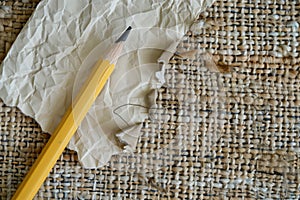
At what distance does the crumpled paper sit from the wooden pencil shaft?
0.01 meters

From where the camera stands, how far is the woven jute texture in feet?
1.24

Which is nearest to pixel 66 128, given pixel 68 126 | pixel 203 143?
pixel 68 126

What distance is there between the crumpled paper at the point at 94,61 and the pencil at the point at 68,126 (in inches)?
0.5

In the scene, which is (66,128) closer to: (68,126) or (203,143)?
(68,126)

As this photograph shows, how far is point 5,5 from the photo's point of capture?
1.29ft

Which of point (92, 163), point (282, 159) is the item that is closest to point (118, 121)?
point (92, 163)

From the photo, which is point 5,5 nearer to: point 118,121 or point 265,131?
point 118,121

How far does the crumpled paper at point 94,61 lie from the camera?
1.24ft

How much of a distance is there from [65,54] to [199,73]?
0.12 m

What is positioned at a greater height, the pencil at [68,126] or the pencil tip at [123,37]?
the pencil tip at [123,37]

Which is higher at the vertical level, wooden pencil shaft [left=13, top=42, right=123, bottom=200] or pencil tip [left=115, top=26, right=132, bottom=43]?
pencil tip [left=115, top=26, right=132, bottom=43]

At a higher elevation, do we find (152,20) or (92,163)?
(152,20)

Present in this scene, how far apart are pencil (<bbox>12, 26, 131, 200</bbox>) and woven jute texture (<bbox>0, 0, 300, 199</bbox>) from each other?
0.02 metres

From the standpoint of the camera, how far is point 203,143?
0.38 meters
